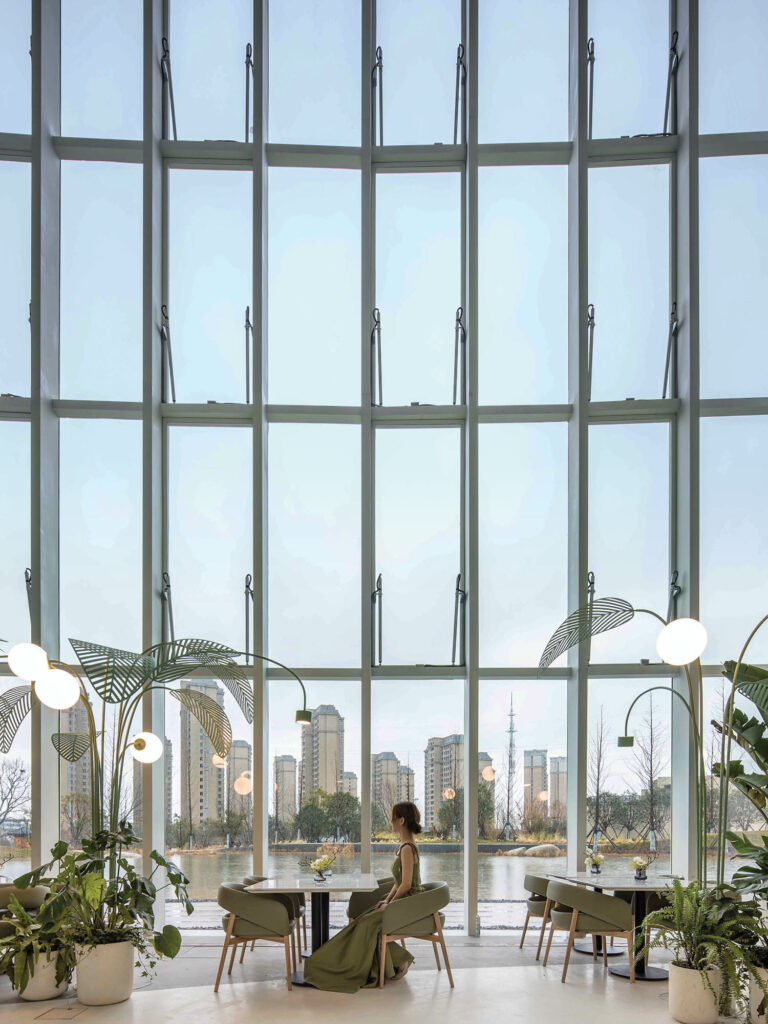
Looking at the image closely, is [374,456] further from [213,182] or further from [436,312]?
[213,182]

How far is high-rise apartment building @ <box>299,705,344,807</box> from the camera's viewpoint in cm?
827

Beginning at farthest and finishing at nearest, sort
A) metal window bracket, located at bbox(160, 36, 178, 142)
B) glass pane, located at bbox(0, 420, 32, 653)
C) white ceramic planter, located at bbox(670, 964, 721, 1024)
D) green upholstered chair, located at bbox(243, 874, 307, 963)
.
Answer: metal window bracket, located at bbox(160, 36, 178, 142) → glass pane, located at bbox(0, 420, 32, 653) → green upholstered chair, located at bbox(243, 874, 307, 963) → white ceramic planter, located at bbox(670, 964, 721, 1024)

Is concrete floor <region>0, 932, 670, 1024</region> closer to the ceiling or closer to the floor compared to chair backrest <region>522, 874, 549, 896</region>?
closer to the floor

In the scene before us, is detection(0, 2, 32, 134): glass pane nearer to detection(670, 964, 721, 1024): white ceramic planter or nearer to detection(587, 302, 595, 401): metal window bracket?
detection(587, 302, 595, 401): metal window bracket

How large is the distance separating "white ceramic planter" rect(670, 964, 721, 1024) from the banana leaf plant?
3.64 meters

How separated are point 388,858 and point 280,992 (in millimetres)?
2366

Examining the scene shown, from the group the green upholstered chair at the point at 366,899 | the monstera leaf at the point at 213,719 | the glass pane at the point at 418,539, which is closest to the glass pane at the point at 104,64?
the glass pane at the point at 418,539

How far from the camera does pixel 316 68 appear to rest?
28.5 ft

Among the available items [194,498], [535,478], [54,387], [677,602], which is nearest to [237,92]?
[54,387]

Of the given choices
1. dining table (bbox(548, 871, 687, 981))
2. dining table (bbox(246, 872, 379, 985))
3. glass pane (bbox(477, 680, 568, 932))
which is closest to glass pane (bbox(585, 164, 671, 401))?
glass pane (bbox(477, 680, 568, 932))

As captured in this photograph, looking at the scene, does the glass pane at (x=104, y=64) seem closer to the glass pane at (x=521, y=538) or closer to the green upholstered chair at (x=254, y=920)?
the glass pane at (x=521, y=538)

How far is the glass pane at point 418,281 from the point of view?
28.5ft

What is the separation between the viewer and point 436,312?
8.74 metres

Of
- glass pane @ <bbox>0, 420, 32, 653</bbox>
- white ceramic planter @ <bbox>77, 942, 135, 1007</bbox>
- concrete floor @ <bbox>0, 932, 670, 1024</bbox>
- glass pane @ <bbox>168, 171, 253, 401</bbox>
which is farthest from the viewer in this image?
glass pane @ <bbox>168, 171, 253, 401</bbox>
